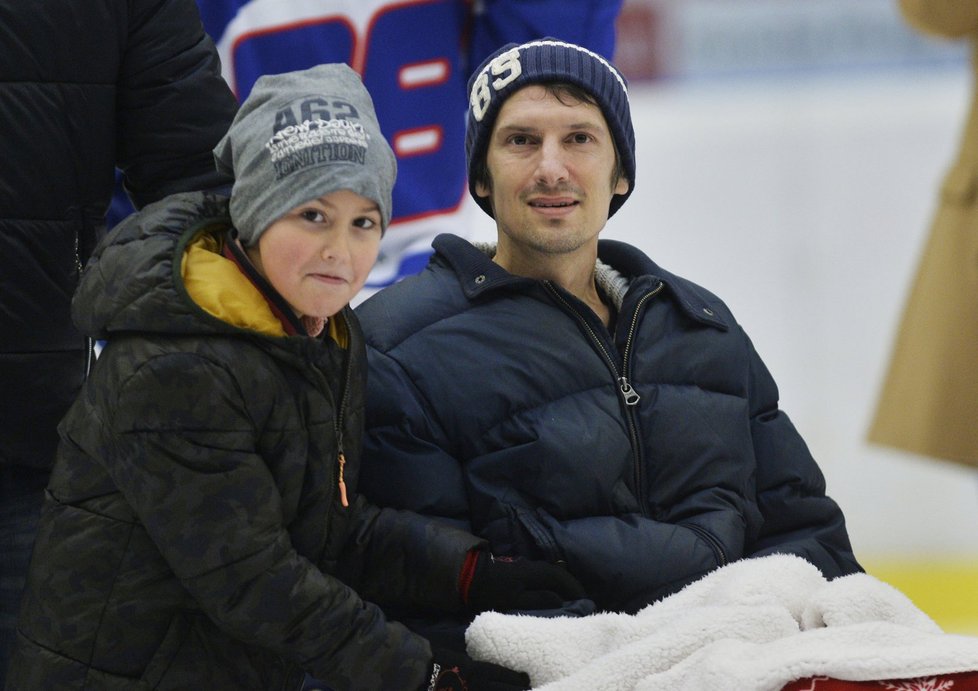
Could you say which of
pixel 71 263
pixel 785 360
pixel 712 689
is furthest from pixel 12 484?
pixel 785 360

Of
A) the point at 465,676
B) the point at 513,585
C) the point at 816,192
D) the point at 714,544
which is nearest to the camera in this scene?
the point at 465,676

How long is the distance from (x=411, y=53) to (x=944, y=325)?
4.74ft

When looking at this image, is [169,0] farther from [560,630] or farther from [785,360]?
[785,360]

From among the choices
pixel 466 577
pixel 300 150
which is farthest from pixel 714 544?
pixel 300 150

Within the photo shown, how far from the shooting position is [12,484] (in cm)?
188

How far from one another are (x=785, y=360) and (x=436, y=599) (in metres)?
2.61

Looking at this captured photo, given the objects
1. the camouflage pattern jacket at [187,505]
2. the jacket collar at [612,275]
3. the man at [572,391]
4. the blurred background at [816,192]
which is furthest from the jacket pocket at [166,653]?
the blurred background at [816,192]

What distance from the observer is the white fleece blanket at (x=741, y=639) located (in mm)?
1561

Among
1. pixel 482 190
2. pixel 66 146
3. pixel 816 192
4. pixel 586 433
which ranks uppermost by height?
pixel 66 146

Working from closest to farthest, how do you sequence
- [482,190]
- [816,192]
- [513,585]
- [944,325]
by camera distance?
[944,325] < [513,585] < [482,190] < [816,192]

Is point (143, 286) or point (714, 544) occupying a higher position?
point (143, 286)

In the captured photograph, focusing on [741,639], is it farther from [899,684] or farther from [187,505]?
[187,505]

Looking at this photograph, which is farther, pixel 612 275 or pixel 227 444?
pixel 612 275

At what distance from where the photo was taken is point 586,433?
1933mm
